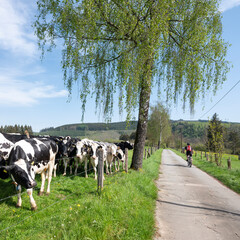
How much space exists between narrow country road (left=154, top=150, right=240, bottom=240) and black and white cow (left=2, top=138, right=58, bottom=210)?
11.5ft

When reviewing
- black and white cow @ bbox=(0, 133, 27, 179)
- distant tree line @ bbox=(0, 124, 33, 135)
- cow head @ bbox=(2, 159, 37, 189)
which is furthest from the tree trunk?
distant tree line @ bbox=(0, 124, 33, 135)

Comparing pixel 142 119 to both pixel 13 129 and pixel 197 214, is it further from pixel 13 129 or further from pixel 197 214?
pixel 13 129

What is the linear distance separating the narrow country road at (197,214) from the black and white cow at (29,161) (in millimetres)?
3501

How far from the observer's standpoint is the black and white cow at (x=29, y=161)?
18.2 ft

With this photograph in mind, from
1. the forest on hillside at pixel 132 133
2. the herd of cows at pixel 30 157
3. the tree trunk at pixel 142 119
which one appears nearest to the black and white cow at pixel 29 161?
the herd of cows at pixel 30 157

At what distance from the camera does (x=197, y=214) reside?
5613 millimetres

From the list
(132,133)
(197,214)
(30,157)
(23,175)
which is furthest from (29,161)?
(132,133)

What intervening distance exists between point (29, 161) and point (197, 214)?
16.4 ft

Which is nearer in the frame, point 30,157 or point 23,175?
point 23,175

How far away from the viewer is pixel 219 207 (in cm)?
634

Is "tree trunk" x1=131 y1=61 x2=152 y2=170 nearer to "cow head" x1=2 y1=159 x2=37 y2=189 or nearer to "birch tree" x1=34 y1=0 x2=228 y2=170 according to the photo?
"birch tree" x1=34 y1=0 x2=228 y2=170

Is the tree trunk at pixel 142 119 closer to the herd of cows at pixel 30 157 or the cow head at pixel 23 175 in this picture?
the herd of cows at pixel 30 157

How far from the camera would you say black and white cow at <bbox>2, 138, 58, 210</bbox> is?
5.54 m

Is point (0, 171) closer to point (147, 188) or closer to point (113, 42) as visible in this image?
point (147, 188)
